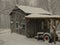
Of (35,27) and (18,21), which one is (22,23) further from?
(35,27)

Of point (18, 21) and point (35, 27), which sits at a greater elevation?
point (18, 21)

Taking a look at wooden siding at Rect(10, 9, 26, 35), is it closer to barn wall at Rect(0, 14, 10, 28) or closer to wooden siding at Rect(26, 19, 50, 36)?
wooden siding at Rect(26, 19, 50, 36)

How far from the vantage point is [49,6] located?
149 feet

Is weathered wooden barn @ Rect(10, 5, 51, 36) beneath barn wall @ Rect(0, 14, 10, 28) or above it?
above

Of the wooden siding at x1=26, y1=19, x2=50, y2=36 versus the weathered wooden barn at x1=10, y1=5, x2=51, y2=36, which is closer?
the wooden siding at x1=26, y1=19, x2=50, y2=36

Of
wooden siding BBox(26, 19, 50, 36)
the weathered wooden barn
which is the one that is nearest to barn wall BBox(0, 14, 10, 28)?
the weathered wooden barn

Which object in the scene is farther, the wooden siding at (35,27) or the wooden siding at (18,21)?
the wooden siding at (18,21)

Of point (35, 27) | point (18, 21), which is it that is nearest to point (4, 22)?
point (18, 21)

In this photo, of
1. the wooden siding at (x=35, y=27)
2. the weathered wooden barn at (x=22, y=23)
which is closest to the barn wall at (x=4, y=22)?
the weathered wooden barn at (x=22, y=23)

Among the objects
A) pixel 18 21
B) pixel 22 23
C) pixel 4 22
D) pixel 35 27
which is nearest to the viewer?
pixel 35 27

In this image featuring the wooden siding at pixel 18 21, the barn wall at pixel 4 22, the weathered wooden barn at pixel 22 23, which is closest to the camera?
the weathered wooden barn at pixel 22 23

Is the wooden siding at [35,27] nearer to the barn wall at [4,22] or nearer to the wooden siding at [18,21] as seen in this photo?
the wooden siding at [18,21]

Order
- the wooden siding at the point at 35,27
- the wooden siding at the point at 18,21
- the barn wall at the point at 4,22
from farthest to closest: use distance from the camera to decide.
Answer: the barn wall at the point at 4,22
the wooden siding at the point at 18,21
the wooden siding at the point at 35,27

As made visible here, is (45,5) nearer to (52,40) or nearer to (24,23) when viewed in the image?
(24,23)
